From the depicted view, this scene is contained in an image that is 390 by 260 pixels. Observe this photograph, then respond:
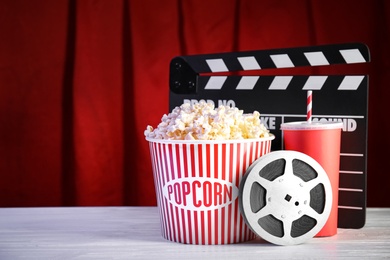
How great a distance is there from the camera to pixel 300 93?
50.6 inches

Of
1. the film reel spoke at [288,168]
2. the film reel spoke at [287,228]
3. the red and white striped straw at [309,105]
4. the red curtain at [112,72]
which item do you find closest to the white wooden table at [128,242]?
the film reel spoke at [287,228]

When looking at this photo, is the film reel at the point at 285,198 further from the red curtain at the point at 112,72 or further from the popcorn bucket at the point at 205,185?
the red curtain at the point at 112,72

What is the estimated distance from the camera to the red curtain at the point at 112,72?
239 centimetres

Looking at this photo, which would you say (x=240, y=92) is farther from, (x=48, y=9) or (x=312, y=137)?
(x=48, y=9)

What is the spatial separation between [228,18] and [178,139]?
1457mm

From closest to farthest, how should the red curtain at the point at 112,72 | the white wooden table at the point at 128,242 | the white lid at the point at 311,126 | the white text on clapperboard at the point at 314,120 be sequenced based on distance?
the white wooden table at the point at 128,242
the white lid at the point at 311,126
the white text on clapperboard at the point at 314,120
the red curtain at the point at 112,72

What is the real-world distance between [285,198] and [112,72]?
1533 mm

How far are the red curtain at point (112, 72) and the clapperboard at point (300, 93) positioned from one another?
102cm

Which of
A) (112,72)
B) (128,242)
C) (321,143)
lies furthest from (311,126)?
(112,72)

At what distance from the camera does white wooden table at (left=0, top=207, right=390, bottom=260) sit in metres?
1.00

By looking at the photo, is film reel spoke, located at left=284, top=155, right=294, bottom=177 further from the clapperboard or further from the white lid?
the clapperboard

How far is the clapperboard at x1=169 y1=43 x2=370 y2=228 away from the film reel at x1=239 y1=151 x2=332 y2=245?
0.62ft

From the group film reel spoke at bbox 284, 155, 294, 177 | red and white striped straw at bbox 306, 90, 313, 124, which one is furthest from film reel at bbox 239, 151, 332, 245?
red and white striped straw at bbox 306, 90, 313, 124

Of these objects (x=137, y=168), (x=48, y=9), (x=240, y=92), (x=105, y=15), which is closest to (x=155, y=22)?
(x=105, y=15)
